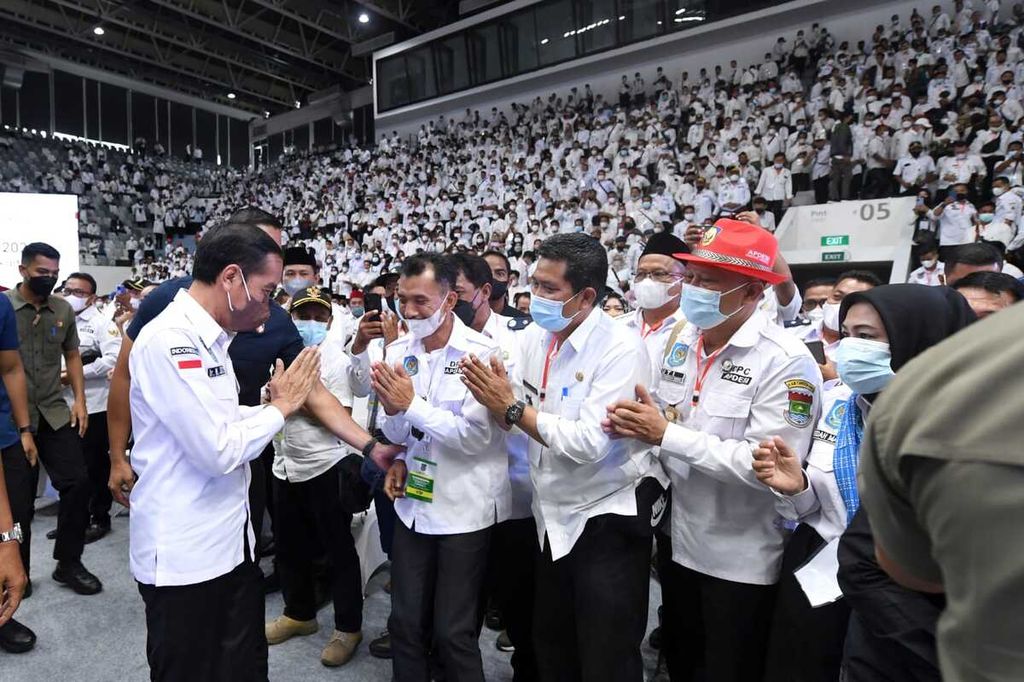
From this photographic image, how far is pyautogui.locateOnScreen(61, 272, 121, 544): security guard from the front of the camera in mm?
4422

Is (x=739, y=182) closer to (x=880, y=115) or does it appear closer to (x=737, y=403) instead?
(x=880, y=115)

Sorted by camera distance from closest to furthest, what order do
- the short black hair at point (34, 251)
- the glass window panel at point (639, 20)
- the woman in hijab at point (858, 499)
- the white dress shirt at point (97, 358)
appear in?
1. the woman in hijab at point (858, 499)
2. the short black hair at point (34, 251)
3. the white dress shirt at point (97, 358)
4. the glass window panel at point (639, 20)

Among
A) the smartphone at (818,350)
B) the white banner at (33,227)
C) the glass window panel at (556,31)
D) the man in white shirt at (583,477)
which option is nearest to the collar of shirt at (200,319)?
the man in white shirt at (583,477)

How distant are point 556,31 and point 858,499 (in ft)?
61.3

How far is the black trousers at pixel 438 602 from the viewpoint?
2.15m

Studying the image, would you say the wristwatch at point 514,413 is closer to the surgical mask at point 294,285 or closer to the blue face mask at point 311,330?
the blue face mask at point 311,330

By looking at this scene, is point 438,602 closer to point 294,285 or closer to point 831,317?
point 294,285

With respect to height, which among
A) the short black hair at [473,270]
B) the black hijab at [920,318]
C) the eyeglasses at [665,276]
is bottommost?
the black hijab at [920,318]

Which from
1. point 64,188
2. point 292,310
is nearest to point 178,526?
point 292,310

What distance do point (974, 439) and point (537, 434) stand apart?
152cm

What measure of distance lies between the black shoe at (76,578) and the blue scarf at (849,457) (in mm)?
3790

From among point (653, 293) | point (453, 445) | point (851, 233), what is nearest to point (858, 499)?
point (453, 445)

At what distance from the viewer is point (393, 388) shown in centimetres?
214

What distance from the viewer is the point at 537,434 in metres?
1.98
